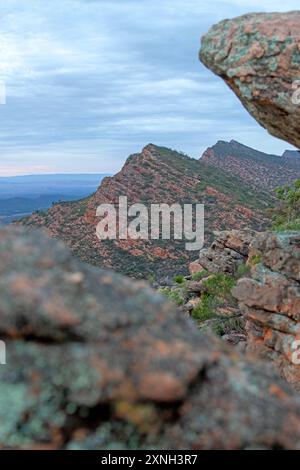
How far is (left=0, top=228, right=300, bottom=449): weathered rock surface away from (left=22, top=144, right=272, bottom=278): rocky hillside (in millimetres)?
32837

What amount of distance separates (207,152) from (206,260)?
71.6 m

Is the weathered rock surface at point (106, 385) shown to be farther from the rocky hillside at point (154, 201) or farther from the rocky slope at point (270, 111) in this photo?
the rocky hillside at point (154, 201)

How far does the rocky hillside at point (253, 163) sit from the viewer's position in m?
80.0

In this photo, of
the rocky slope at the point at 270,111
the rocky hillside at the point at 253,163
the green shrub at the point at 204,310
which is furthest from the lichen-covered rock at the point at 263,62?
the rocky hillside at the point at 253,163

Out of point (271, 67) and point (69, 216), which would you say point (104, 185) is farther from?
point (271, 67)

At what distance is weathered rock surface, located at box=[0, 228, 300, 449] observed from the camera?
3018 millimetres

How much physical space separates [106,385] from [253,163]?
85852 mm

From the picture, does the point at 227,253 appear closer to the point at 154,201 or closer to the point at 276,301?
the point at 276,301

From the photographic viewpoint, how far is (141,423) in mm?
3066

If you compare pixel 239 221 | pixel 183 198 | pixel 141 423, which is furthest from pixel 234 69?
pixel 183 198

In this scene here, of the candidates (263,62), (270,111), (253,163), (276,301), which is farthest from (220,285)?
(253,163)

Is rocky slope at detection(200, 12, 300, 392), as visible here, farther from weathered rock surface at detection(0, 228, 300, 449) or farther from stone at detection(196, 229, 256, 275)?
stone at detection(196, 229, 256, 275)

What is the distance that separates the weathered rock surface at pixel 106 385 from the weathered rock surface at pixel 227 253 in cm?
1785

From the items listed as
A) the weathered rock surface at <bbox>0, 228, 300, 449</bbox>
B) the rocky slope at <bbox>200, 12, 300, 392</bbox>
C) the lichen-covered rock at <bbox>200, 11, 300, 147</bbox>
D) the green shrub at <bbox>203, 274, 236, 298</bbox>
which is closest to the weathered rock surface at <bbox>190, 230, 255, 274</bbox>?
the green shrub at <bbox>203, 274, 236, 298</bbox>
